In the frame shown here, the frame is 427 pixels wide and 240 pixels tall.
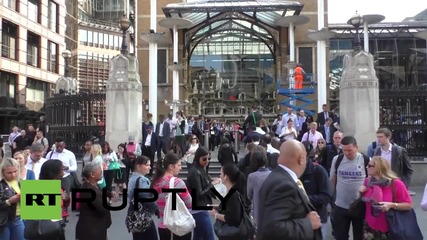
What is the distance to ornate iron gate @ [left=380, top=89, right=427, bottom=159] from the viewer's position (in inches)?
582

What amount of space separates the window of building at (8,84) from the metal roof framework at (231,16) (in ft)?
48.0

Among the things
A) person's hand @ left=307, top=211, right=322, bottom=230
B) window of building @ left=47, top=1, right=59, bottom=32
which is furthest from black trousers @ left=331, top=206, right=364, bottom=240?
window of building @ left=47, top=1, right=59, bottom=32

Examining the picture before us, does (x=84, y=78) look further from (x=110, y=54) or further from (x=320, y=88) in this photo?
(x=320, y=88)

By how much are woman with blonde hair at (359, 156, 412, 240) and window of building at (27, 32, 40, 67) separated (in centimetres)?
4132

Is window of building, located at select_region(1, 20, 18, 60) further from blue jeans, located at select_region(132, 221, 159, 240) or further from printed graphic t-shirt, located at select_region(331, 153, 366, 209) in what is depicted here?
printed graphic t-shirt, located at select_region(331, 153, 366, 209)

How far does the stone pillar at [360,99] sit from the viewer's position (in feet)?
51.0

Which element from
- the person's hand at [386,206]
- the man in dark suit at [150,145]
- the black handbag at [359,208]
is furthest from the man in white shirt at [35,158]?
the man in dark suit at [150,145]

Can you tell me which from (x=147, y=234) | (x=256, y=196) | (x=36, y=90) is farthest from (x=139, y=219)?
(x=36, y=90)

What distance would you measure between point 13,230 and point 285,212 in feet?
13.2

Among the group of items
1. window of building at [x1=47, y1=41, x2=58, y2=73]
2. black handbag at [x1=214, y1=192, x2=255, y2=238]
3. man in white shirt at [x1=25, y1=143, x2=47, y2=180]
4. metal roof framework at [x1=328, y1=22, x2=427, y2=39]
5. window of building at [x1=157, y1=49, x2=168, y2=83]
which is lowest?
black handbag at [x1=214, y1=192, x2=255, y2=238]

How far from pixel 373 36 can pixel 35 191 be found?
4364cm

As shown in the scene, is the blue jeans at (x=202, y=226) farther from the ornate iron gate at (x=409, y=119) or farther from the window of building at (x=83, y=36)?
the window of building at (x=83, y=36)

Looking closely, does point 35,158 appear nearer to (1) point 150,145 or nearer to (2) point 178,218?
(2) point 178,218

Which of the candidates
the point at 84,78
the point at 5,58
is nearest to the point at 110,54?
the point at 84,78
